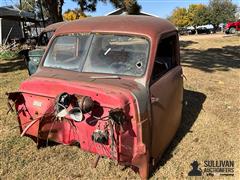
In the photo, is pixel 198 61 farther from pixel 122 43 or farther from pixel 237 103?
pixel 122 43

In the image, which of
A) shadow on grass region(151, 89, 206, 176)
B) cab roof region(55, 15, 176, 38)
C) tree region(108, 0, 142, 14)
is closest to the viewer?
cab roof region(55, 15, 176, 38)

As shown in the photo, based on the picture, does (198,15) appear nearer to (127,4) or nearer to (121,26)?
(127,4)

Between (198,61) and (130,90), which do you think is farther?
(198,61)

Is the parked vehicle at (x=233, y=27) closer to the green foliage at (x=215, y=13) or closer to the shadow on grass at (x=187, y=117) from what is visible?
the shadow on grass at (x=187, y=117)

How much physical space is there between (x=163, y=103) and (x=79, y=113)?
1.17m

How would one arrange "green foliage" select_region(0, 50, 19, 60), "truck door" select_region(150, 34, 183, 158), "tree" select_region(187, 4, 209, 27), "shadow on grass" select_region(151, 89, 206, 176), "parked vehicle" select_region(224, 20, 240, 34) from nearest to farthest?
"truck door" select_region(150, 34, 183, 158) → "shadow on grass" select_region(151, 89, 206, 176) → "green foliage" select_region(0, 50, 19, 60) → "parked vehicle" select_region(224, 20, 240, 34) → "tree" select_region(187, 4, 209, 27)

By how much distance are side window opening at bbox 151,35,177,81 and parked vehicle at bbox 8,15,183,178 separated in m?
0.01

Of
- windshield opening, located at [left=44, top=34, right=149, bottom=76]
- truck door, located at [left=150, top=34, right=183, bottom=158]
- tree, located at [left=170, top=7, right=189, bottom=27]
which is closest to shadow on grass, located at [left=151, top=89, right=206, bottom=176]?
truck door, located at [left=150, top=34, right=183, bottom=158]

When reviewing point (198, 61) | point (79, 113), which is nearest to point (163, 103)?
point (79, 113)

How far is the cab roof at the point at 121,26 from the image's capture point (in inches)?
162

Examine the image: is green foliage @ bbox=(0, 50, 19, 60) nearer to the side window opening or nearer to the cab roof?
the cab roof

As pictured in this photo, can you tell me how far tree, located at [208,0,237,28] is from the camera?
Answer: 56.9m

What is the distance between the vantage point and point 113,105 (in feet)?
10.7

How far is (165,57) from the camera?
188 inches
